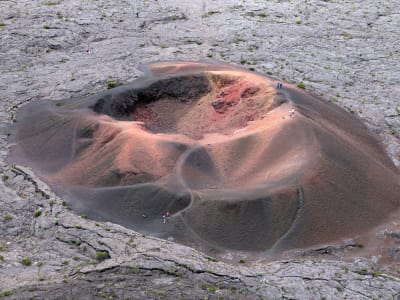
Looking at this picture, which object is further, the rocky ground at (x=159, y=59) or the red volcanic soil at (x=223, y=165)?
the red volcanic soil at (x=223, y=165)

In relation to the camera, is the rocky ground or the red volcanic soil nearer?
the rocky ground

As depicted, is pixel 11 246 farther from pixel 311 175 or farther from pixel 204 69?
pixel 204 69

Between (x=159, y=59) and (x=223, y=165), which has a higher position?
(x=159, y=59)

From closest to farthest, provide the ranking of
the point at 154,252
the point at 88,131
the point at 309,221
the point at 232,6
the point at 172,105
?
the point at 154,252 < the point at 309,221 < the point at 88,131 < the point at 172,105 < the point at 232,6

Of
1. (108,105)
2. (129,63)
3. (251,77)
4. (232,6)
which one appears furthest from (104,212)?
(232,6)
